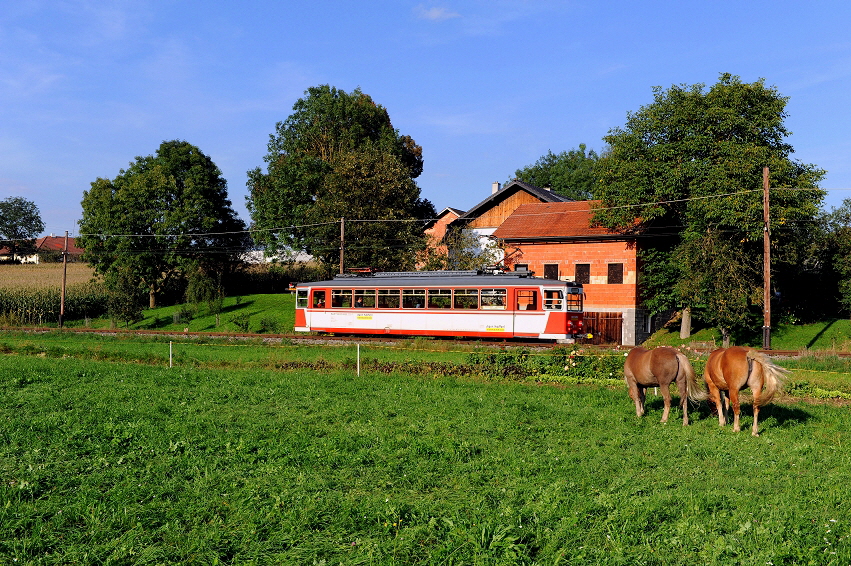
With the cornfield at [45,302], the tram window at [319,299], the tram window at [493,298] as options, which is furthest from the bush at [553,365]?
the cornfield at [45,302]

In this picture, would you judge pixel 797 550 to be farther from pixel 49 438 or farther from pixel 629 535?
pixel 49 438

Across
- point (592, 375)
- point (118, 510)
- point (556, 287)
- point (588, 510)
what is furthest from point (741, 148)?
point (118, 510)

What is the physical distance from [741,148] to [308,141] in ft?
128

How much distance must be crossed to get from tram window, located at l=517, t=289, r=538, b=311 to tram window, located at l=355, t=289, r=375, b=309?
7815 millimetres

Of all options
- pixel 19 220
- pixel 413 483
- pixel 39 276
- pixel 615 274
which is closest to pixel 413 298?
pixel 615 274

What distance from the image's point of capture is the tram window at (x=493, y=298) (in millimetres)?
32625

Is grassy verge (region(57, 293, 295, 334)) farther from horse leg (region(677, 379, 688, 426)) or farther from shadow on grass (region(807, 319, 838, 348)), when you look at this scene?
horse leg (region(677, 379, 688, 426))

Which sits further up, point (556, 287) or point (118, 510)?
point (556, 287)

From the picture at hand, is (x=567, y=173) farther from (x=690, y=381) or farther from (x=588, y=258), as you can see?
(x=690, y=381)

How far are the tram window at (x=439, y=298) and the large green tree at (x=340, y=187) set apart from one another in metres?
14.7

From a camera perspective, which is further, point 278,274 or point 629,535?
point 278,274

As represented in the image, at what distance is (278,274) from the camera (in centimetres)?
7419

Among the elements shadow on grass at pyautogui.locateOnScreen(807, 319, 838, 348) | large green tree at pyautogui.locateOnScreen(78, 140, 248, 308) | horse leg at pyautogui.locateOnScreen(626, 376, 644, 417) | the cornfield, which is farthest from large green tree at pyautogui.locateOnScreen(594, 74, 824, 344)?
the cornfield

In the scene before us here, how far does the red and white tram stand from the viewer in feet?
104
